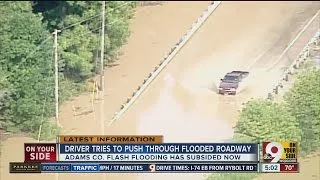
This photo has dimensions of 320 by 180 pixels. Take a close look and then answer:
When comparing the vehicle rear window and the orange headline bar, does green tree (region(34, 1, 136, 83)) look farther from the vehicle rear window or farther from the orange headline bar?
the vehicle rear window

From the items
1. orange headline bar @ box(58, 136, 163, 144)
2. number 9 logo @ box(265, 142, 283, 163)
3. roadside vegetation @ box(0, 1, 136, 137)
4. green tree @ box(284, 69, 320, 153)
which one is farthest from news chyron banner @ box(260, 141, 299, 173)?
roadside vegetation @ box(0, 1, 136, 137)

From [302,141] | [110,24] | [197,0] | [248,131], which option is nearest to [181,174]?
[248,131]

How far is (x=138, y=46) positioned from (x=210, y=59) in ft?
1.70

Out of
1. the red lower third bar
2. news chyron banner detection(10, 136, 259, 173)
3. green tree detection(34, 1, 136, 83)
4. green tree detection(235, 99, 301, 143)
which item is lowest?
the red lower third bar

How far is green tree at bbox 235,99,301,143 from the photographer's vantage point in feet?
11.7

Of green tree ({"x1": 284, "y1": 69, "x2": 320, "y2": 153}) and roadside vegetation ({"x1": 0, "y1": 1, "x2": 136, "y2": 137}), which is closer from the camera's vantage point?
green tree ({"x1": 284, "y1": 69, "x2": 320, "y2": 153})

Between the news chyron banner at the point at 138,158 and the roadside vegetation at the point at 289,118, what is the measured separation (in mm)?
147

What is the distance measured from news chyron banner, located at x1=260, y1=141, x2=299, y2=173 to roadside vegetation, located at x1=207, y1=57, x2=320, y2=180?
0.22ft

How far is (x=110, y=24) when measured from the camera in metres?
4.51

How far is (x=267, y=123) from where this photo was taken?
11.8ft

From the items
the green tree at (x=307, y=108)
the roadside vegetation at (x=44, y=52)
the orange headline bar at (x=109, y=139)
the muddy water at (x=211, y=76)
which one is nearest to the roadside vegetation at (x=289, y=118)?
the green tree at (x=307, y=108)

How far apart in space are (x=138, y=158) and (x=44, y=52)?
1008 mm

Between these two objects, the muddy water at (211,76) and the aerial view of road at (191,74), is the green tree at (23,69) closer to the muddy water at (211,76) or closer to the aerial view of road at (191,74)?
the aerial view of road at (191,74)

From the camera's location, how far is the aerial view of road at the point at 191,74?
3.74 meters
